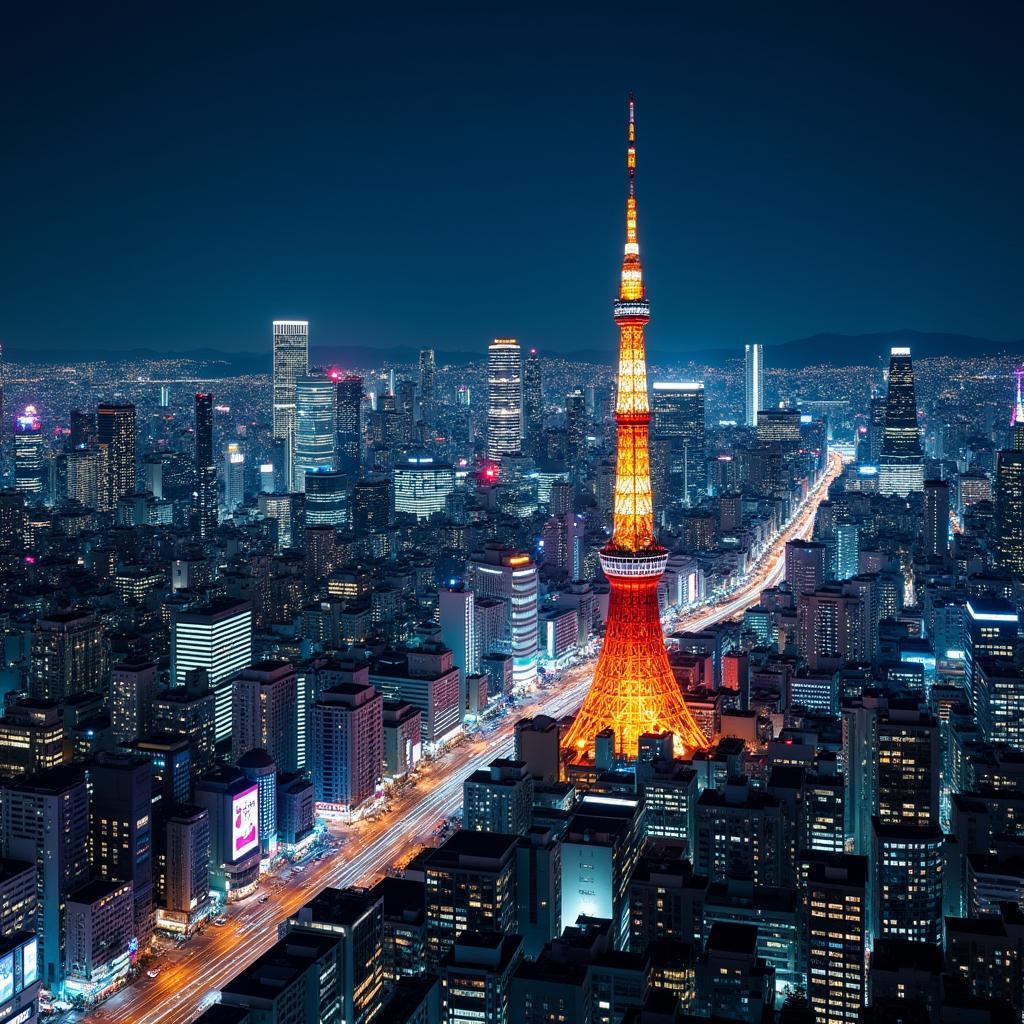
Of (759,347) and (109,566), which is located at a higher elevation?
(759,347)

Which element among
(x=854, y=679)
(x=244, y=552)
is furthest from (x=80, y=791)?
(x=244, y=552)

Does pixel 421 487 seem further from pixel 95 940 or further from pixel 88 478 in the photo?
pixel 95 940

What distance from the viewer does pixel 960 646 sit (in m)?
25.5

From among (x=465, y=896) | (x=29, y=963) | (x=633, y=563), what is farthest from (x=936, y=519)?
(x=29, y=963)

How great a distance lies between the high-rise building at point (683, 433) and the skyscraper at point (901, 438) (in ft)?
25.3

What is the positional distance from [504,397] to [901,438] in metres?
17.8

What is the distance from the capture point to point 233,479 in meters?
49.3

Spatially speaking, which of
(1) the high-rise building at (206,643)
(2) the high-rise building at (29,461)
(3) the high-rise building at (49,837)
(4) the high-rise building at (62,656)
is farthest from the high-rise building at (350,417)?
(3) the high-rise building at (49,837)

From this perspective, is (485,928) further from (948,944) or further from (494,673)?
(494,673)

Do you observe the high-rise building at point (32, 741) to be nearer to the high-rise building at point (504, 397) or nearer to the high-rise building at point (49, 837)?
the high-rise building at point (49, 837)

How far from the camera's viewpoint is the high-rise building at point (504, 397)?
56.9m

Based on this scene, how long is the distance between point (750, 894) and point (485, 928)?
2872 millimetres

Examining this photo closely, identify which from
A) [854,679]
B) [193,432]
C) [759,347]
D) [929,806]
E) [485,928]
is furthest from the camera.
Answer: [759,347]

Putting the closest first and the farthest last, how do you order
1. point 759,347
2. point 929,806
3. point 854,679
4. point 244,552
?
point 929,806
point 854,679
point 244,552
point 759,347
